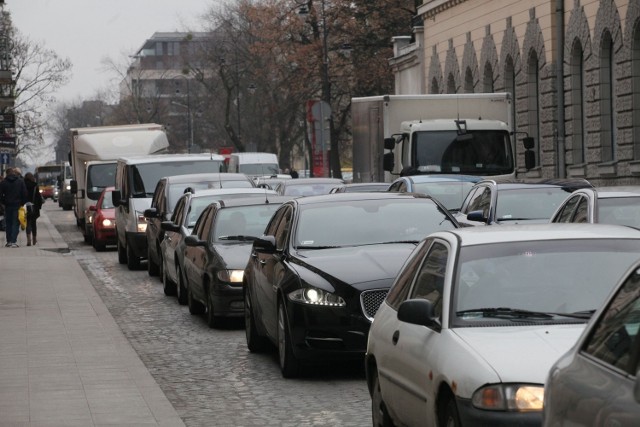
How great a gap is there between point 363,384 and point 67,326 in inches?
232

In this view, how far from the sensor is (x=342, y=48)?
2657 inches

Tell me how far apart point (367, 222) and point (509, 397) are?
275 inches

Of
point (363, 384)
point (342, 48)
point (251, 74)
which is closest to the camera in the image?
point (363, 384)

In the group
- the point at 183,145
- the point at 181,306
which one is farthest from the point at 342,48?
the point at 183,145

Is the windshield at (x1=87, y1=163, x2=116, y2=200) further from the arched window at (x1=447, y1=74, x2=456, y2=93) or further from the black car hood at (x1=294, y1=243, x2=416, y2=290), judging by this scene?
the black car hood at (x1=294, y1=243, x2=416, y2=290)

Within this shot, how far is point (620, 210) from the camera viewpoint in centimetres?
1518

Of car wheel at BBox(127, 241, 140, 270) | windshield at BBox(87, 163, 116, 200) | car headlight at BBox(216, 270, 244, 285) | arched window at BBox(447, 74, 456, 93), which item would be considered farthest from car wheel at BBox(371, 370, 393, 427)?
arched window at BBox(447, 74, 456, 93)

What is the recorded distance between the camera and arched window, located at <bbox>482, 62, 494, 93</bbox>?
49875 mm

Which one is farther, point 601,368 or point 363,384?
point 363,384

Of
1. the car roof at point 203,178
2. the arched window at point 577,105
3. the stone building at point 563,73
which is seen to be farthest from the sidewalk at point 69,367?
the arched window at point 577,105

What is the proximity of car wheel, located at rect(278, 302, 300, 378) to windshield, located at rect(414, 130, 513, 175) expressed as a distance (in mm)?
19027

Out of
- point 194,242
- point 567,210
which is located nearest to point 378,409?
point 567,210

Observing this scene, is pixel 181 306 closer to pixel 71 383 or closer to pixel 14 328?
pixel 14 328

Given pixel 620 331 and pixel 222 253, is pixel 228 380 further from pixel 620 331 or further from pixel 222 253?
pixel 620 331
